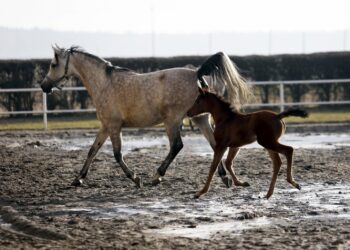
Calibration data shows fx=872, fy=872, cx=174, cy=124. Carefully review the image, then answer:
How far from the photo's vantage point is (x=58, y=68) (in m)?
13.1

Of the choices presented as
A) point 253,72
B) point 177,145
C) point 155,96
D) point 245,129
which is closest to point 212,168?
point 245,129

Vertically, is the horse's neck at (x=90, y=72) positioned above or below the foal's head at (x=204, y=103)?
above

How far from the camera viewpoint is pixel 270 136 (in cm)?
1089

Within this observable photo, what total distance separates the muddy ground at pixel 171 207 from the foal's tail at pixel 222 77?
1.27 meters

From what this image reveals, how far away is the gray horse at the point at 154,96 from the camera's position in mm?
12172

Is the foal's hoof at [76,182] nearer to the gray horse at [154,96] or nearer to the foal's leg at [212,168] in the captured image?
the gray horse at [154,96]

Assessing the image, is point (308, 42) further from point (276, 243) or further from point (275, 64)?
point (276, 243)

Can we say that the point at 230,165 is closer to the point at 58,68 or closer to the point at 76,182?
the point at 76,182

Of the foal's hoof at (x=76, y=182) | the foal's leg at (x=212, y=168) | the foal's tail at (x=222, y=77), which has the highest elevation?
the foal's tail at (x=222, y=77)

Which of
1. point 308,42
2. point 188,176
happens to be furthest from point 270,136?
point 308,42

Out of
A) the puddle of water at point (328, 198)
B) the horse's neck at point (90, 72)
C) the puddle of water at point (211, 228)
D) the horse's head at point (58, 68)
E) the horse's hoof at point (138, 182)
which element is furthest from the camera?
the horse's head at point (58, 68)

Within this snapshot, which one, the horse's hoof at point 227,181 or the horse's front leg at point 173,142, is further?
the horse's front leg at point 173,142

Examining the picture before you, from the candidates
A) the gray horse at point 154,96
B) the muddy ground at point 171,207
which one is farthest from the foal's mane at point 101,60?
the muddy ground at point 171,207

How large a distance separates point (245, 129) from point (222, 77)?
163 centimetres
